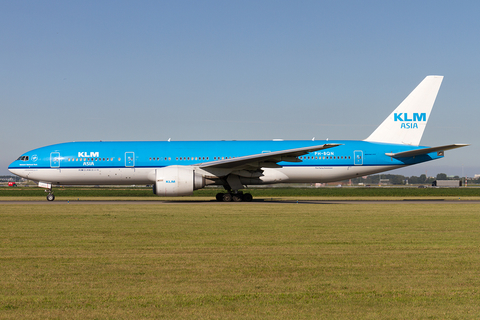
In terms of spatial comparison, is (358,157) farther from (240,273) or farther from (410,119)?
(240,273)

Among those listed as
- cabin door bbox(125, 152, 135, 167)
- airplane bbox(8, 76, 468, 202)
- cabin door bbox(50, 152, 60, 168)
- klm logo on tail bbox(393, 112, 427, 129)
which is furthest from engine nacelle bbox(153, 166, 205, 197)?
klm logo on tail bbox(393, 112, 427, 129)

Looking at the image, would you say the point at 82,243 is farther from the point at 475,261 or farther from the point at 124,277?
the point at 475,261

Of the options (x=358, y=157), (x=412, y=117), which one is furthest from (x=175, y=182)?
(x=412, y=117)

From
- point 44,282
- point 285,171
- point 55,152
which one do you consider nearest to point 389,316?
point 44,282

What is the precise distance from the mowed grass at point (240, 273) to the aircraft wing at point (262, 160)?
11.6 m

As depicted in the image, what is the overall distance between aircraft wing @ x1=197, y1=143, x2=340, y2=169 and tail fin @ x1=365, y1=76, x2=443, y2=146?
736 centimetres

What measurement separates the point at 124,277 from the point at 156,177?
1772 centimetres

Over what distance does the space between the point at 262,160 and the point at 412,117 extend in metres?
11.1

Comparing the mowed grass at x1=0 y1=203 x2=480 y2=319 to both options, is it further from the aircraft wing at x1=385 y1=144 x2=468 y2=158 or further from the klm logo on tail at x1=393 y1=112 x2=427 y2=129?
the klm logo on tail at x1=393 y1=112 x2=427 y2=129

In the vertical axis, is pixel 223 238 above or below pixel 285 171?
below

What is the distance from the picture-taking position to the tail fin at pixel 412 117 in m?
28.5

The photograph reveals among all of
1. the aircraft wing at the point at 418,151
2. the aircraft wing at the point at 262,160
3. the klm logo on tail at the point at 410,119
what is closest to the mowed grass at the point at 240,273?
the aircraft wing at the point at 262,160

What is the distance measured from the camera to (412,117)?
28.5m

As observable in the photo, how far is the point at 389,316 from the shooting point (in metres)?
4.72
